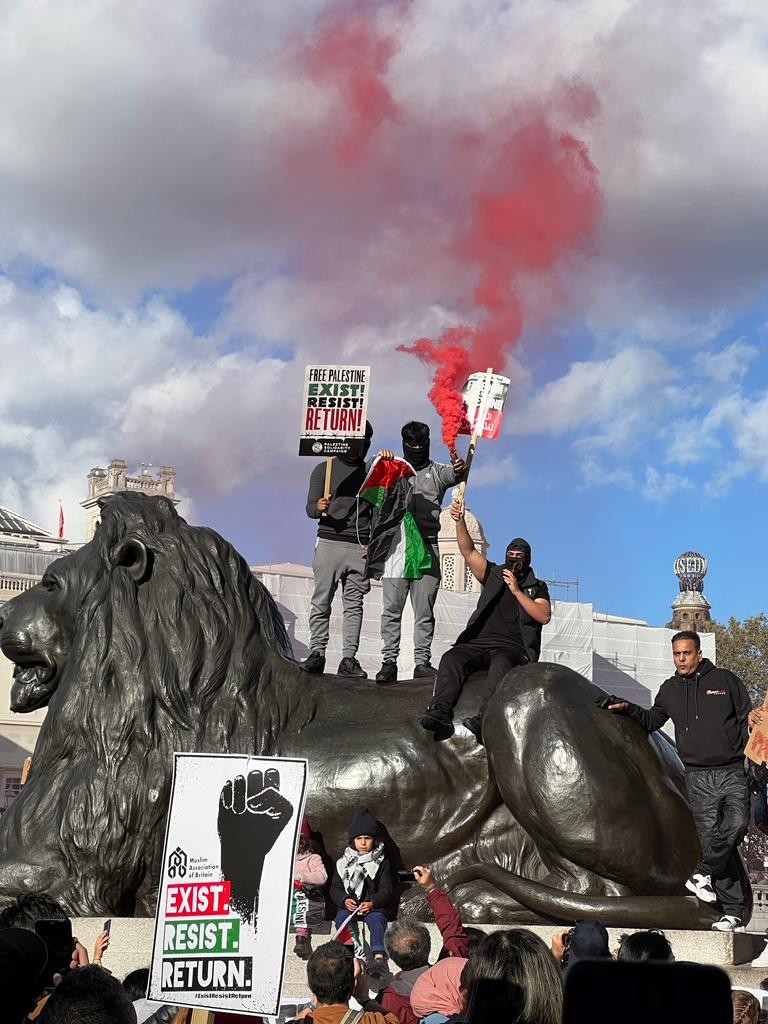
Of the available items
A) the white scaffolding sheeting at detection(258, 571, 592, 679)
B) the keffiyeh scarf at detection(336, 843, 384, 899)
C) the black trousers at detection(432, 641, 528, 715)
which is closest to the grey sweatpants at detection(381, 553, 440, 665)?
the black trousers at detection(432, 641, 528, 715)

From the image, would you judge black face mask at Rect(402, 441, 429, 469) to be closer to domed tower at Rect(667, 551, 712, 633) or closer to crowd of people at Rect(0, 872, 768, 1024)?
crowd of people at Rect(0, 872, 768, 1024)

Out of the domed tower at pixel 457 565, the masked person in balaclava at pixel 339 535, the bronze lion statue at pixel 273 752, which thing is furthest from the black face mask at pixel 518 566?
the domed tower at pixel 457 565

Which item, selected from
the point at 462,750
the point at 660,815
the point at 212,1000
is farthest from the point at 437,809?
the point at 212,1000

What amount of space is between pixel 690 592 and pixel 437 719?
480 feet

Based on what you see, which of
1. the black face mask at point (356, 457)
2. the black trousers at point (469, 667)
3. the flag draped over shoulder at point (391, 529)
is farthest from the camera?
the black face mask at point (356, 457)

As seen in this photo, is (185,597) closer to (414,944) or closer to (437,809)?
(437,809)

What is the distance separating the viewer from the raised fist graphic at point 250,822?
6684mm

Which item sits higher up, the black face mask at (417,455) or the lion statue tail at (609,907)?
the black face mask at (417,455)

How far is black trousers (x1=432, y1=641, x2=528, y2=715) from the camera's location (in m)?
11.7

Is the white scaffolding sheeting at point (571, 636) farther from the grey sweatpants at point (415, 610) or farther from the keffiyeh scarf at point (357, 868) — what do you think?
the keffiyeh scarf at point (357, 868)

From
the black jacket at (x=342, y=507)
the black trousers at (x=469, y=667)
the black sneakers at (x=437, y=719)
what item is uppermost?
the black jacket at (x=342, y=507)

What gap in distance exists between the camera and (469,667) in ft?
39.5

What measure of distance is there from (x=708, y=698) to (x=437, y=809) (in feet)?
7.32

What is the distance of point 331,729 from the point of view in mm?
11797
